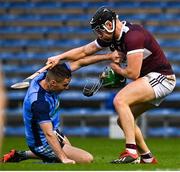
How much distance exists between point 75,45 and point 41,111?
43.2 ft

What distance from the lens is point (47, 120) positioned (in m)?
9.48

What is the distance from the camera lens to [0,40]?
23516mm

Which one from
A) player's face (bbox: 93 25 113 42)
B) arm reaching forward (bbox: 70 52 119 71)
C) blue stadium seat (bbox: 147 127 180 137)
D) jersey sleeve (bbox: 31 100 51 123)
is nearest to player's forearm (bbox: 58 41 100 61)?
arm reaching forward (bbox: 70 52 119 71)

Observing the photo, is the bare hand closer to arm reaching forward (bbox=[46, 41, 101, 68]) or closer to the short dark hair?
the short dark hair

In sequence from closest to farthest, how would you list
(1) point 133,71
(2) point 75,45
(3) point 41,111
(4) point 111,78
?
(3) point 41,111
(1) point 133,71
(4) point 111,78
(2) point 75,45

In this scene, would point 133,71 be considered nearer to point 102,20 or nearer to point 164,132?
point 102,20

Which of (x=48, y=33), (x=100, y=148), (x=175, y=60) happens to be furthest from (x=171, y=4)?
(x=100, y=148)

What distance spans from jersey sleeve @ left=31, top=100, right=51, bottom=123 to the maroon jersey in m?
1.19

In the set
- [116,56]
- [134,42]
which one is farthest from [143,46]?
[116,56]

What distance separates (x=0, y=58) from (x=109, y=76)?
13046 mm

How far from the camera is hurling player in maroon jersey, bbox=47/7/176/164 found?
9695 millimetres

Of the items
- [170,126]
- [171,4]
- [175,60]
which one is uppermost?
[171,4]

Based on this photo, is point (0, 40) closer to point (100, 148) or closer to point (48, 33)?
point (48, 33)

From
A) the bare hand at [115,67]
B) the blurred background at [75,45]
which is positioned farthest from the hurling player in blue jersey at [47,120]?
the blurred background at [75,45]
